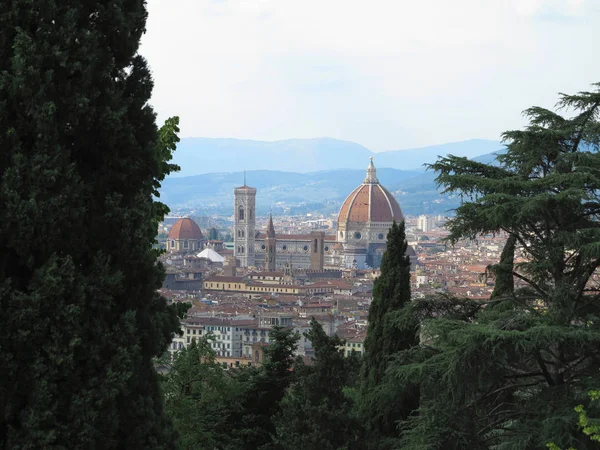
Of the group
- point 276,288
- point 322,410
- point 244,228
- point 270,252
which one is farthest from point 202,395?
point 244,228

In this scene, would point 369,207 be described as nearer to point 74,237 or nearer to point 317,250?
point 317,250

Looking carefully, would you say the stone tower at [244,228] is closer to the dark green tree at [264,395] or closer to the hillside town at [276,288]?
the hillside town at [276,288]

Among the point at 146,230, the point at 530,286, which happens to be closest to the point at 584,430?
the point at 530,286

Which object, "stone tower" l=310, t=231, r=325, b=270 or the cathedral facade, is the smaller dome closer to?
the cathedral facade

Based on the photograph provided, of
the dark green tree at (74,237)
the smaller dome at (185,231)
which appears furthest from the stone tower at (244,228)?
the dark green tree at (74,237)

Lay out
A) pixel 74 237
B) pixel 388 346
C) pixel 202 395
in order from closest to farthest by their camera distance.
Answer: pixel 74 237 → pixel 388 346 → pixel 202 395
